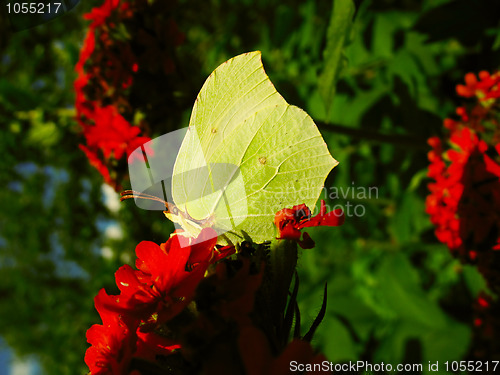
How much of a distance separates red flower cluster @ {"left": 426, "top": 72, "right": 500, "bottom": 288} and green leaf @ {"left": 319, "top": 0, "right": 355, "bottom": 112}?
507 mm

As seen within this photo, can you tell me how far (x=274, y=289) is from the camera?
40.3 inches

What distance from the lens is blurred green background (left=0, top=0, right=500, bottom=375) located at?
210 centimetres

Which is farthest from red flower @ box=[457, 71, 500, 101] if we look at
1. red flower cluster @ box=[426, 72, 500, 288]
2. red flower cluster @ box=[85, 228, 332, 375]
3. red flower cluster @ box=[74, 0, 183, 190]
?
red flower cluster @ box=[74, 0, 183, 190]

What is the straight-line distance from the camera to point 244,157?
1.55m

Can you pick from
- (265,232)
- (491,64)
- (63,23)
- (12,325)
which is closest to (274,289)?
(265,232)

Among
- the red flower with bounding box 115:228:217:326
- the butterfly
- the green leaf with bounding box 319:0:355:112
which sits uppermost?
the green leaf with bounding box 319:0:355:112

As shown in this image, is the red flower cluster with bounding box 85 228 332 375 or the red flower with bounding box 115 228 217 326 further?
the red flower with bounding box 115 228 217 326

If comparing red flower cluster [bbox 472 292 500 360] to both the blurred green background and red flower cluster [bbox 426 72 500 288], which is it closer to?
red flower cluster [bbox 426 72 500 288]

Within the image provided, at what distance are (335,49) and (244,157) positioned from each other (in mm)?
626

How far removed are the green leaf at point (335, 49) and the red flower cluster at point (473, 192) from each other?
1.66 feet

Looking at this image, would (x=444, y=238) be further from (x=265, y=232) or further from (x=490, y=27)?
(x=490, y=27)

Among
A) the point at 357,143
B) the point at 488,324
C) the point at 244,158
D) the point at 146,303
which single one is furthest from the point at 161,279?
the point at 357,143

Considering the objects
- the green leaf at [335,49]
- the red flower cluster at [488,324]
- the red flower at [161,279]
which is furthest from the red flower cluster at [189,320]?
the red flower cluster at [488,324]

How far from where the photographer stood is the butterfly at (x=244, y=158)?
1.45 meters
